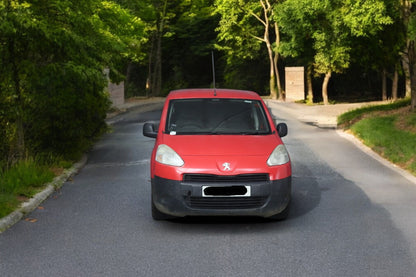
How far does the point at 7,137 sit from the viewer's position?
13109 millimetres

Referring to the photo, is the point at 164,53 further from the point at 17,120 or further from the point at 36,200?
the point at 36,200

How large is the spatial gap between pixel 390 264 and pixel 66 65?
26.0ft

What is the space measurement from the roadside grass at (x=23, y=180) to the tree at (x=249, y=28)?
35.7 meters

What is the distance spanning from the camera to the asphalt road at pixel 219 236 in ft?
20.3

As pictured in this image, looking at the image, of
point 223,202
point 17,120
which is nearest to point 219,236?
point 223,202

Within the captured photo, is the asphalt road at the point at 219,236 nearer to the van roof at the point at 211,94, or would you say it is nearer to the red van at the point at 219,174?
the red van at the point at 219,174

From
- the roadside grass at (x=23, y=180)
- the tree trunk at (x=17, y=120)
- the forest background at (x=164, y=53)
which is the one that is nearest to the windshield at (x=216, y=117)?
the roadside grass at (x=23, y=180)

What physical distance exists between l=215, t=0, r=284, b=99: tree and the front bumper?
39.0m

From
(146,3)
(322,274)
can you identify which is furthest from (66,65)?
(146,3)

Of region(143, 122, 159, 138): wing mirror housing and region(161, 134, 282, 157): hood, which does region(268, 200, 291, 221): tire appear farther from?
region(143, 122, 159, 138): wing mirror housing

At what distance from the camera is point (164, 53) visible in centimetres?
6738

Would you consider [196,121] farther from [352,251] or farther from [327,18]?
[327,18]

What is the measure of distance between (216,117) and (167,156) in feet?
4.26

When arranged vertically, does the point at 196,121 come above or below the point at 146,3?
below
